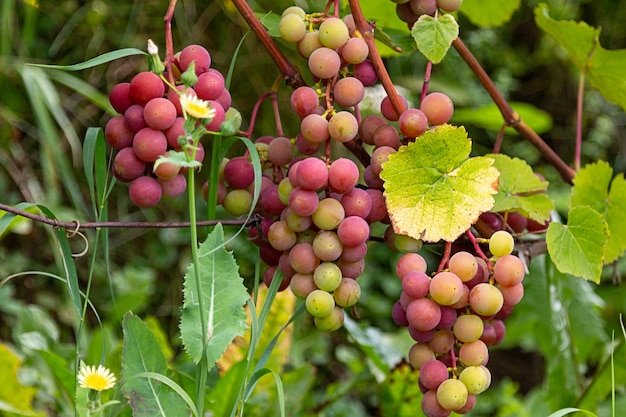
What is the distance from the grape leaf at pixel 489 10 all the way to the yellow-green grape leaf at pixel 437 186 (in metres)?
0.39

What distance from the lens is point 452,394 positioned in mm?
544

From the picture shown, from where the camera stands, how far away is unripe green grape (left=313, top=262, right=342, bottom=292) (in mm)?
575

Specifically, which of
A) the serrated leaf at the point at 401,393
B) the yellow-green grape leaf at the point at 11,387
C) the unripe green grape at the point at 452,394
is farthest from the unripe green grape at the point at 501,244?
the yellow-green grape leaf at the point at 11,387

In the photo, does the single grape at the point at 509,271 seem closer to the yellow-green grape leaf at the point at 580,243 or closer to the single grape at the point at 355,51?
the yellow-green grape leaf at the point at 580,243

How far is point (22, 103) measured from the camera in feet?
5.66

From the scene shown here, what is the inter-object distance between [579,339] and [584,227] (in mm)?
467

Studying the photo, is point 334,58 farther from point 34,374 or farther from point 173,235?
point 173,235

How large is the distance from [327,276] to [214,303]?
0.09 metres

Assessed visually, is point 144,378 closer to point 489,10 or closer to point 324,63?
point 324,63

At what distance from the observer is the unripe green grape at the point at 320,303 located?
0.57 m

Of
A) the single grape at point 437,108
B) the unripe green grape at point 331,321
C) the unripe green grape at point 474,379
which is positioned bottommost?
the unripe green grape at point 474,379

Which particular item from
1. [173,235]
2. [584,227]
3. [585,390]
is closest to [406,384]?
[585,390]

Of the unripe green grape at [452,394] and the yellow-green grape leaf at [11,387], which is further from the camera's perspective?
the yellow-green grape leaf at [11,387]

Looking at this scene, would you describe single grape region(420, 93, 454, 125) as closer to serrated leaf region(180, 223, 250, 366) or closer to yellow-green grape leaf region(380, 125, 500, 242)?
yellow-green grape leaf region(380, 125, 500, 242)
